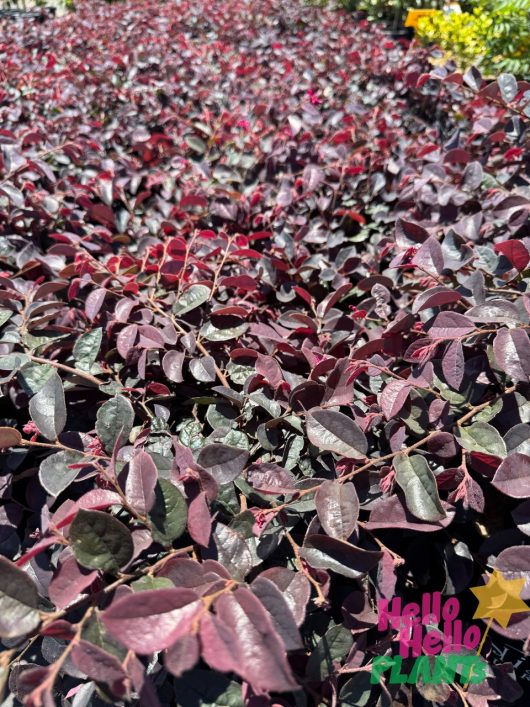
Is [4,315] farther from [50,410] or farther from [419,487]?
[419,487]

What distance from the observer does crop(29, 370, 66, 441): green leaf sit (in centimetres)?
107

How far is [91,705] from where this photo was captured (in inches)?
39.6

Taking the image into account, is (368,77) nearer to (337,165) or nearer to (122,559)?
(337,165)

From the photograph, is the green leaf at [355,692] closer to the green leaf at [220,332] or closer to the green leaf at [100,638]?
the green leaf at [100,638]

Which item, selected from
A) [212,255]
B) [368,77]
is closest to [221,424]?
[212,255]

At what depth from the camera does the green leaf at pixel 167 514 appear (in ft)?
2.98

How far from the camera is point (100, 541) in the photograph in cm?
84

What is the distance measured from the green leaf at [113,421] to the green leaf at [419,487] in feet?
1.80

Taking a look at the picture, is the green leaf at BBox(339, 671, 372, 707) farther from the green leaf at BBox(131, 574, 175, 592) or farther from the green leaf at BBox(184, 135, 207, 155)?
the green leaf at BBox(184, 135, 207, 155)

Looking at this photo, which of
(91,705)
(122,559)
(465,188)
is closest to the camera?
(122,559)

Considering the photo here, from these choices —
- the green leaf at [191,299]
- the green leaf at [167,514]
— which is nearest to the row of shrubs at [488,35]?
the green leaf at [191,299]

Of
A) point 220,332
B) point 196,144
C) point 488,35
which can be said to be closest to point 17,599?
point 220,332

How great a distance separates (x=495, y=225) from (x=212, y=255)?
910 mm

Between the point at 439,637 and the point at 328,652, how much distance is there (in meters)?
0.26
